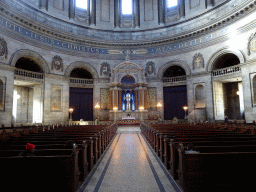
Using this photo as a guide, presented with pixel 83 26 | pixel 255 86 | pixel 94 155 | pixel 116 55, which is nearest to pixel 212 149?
pixel 94 155

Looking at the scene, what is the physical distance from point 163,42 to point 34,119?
18.8 meters

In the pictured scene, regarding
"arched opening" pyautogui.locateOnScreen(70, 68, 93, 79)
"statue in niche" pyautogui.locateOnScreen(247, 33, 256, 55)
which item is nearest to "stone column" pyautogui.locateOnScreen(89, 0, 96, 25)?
"arched opening" pyautogui.locateOnScreen(70, 68, 93, 79)

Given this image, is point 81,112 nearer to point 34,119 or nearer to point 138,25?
point 34,119

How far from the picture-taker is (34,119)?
2030 centimetres

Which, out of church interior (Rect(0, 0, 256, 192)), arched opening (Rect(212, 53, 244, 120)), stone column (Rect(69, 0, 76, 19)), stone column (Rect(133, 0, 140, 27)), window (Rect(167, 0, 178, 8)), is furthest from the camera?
stone column (Rect(133, 0, 140, 27))

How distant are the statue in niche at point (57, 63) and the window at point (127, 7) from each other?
12649 millimetres

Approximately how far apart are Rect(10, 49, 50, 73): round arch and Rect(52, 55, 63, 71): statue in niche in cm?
92

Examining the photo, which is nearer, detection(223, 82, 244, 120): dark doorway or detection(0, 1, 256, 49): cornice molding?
detection(0, 1, 256, 49): cornice molding

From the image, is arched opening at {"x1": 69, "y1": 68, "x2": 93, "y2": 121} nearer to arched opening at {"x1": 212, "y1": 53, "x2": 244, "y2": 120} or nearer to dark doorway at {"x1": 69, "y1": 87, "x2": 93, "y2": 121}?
dark doorway at {"x1": 69, "y1": 87, "x2": 93, "y2": 121}

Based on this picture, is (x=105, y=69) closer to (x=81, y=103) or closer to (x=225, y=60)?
(x=81, y=103)

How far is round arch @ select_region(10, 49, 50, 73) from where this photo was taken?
17297mm

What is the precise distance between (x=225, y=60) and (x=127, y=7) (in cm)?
1602

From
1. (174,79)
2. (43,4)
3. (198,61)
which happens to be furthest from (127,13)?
(198,61)

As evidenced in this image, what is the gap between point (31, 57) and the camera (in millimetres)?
19297
